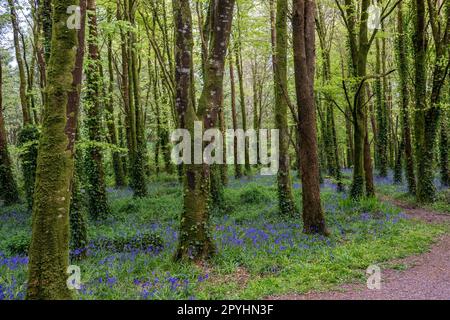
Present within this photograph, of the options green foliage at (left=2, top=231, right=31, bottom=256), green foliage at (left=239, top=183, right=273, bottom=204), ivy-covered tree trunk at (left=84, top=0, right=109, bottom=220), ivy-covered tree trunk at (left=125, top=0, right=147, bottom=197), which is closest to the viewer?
green foliage at (left=2, top=231, right=31, bottom=256)

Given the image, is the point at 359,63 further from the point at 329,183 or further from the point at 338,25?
the point at 338,25

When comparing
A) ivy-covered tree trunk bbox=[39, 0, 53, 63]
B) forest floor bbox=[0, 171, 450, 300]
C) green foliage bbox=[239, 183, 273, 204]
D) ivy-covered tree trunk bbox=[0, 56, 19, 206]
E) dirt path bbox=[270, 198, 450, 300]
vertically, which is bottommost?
dirt path bbox=[270, 198, 450, 300]

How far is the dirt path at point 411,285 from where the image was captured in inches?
233

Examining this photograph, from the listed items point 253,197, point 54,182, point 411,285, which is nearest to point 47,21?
point 54,182

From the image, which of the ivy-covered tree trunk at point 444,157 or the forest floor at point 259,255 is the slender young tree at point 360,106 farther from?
the ivy-covered tree trunk at point 444,157

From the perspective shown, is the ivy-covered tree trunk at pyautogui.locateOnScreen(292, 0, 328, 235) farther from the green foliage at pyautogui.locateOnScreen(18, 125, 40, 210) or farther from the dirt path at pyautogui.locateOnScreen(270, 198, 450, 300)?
the green foliage at pyautogui.locateOnScreen(18, 125, 40, 210)

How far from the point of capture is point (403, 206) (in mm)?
14500

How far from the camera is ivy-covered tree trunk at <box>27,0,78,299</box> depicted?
14.9ft

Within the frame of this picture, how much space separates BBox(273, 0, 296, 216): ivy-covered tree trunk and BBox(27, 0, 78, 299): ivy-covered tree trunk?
314 inches

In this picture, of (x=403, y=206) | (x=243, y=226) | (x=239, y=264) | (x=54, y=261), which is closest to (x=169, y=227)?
(x=243, y=226)

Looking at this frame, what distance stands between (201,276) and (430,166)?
1176 centimetres

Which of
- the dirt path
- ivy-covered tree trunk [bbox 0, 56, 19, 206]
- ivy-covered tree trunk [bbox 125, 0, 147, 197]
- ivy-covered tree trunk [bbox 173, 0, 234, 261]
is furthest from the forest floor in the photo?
ivy-covered tree trunk [bbox 0, 56, 19, 206]

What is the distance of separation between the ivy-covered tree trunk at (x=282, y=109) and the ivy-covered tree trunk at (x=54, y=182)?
26.2 feet

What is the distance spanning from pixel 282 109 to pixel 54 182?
29.3 ft
